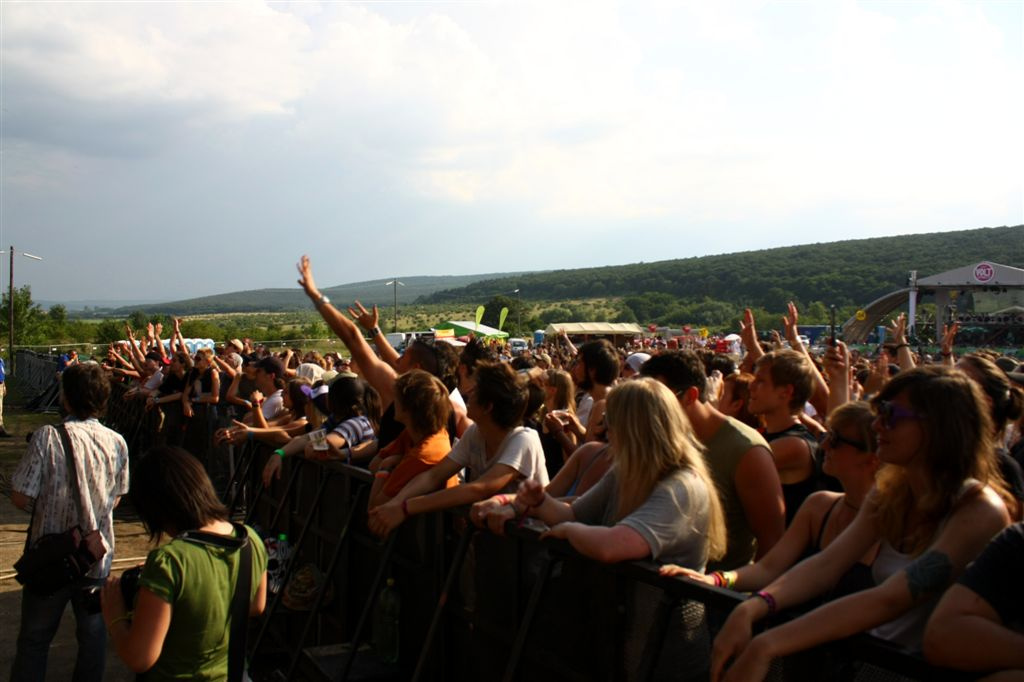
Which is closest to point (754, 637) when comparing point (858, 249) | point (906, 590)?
point (906, 590)

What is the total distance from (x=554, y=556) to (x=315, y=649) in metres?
2.40

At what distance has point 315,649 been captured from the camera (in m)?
5.17

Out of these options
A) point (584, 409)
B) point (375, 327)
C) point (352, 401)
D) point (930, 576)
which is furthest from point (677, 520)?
point (352, 401)

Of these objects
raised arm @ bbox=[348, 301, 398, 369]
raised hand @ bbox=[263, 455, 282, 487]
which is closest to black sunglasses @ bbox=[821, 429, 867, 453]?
raised arm @ bbox=[348, 301, 398, 369]

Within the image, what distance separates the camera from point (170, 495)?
3260 mm

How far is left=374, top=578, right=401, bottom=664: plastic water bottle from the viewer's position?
478 centimetres

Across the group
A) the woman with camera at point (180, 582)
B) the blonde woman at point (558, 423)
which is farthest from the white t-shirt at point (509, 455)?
the woman with camera at point (180, 582)

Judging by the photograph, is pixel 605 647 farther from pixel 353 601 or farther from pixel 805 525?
pixel 353 601

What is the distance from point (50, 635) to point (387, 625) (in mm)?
1982

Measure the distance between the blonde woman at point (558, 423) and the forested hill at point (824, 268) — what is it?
9773 cm

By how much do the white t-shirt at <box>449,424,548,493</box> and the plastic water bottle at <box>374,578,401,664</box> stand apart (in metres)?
0.81

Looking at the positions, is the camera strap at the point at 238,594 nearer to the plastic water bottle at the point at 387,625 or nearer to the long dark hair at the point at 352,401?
the plastic water bottle at the point at 387,625

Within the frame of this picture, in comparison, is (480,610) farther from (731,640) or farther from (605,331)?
(605,331)

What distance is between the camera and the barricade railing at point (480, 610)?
284 cm
